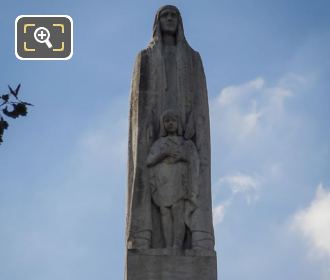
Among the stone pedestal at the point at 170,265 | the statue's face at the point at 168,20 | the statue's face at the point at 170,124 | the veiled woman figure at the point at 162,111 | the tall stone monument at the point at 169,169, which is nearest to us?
the stone pedestal at the point at 170,265

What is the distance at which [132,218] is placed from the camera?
17.4m

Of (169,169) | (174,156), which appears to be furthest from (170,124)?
(169,169)

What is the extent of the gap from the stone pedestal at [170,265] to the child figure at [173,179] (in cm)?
33

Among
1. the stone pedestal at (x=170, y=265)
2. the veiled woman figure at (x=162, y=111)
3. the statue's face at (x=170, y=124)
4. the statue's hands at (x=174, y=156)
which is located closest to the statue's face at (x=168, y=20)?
the veiled woman figure at (x=162, y=111)

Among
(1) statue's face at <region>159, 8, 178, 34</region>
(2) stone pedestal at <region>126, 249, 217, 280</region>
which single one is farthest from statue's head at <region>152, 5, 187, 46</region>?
(2) stone pedestal at <region>126, 249, 217, 280</region>

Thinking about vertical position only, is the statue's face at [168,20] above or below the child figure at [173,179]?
above

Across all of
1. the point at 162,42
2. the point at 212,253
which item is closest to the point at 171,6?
the point at 162,42

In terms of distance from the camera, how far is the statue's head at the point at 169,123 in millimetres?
17953

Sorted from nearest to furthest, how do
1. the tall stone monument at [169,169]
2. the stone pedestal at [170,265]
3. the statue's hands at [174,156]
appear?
the stone pedestal at [170,265] → the tall stone monument at [169,169] → the statue's hands at [174,156]

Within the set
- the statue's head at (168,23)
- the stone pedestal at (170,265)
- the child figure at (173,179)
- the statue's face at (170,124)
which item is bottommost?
the stone pedestal at (170,265)

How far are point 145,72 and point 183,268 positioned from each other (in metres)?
4.33

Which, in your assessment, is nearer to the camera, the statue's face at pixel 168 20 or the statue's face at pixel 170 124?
the statue's face at pixel 170 124

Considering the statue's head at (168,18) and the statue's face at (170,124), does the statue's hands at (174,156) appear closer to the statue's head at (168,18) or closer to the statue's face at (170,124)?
the statue's face at (170,124)

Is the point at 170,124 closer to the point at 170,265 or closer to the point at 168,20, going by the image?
the point at 168,20
